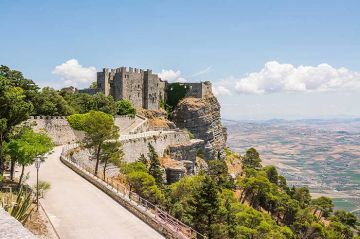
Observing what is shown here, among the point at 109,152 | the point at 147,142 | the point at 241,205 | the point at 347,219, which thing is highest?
the point at 109,152

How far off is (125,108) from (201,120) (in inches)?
514

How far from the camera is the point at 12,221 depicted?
30.1 feet

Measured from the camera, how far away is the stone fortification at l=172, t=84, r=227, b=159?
217ft

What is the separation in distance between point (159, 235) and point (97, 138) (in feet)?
54.9

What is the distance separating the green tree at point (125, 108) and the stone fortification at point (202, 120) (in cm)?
897

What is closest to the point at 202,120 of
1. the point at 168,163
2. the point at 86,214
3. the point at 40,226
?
the point at 168,163

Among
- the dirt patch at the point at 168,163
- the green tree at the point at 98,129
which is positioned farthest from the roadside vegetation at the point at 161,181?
the dirt patch at the point at 168,163

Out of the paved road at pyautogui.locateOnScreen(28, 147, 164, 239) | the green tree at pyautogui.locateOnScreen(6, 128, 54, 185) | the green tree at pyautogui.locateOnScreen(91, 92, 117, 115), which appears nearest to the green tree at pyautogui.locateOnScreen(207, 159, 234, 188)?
the green tree at pyautogui.locateOnScreen(91, 92, 117, 115)

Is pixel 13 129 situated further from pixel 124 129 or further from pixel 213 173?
pixel 213 173

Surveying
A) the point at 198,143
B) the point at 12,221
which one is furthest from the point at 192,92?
the point at 12,221

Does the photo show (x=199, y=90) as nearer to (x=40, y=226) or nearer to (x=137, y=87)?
(x=137, y=87)

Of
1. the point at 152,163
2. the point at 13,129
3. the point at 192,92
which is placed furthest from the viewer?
the point at 192,92

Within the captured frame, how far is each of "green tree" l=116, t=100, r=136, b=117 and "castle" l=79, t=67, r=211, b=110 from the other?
2.52m

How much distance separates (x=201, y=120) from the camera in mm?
66312
